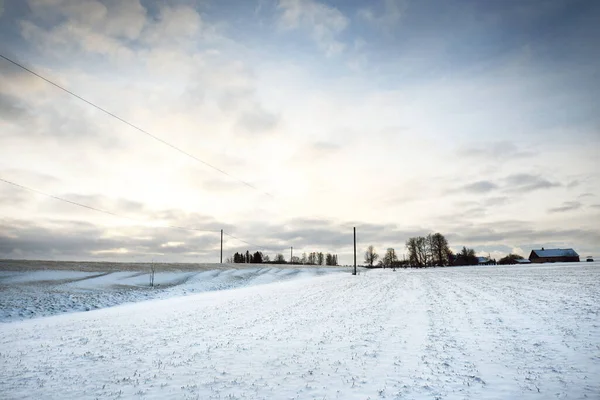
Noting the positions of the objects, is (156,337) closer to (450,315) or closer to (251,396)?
(251,396)

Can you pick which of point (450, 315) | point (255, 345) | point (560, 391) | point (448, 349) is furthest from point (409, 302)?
point (560, 391)

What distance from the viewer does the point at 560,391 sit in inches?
260

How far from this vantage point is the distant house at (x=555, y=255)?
149 m

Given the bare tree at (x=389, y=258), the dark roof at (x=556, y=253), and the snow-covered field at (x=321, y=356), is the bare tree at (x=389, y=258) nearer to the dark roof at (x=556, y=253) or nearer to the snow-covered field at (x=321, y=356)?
the dark roof at (x=556, y=253)

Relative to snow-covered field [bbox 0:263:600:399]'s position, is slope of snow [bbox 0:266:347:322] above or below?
below

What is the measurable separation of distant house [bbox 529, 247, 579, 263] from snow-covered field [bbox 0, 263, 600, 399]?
570 ft

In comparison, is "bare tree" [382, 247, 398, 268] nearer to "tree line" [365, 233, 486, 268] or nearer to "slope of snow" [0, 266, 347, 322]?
"tree line" [365, 233, 486, 268]

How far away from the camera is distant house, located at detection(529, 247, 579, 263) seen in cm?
14862

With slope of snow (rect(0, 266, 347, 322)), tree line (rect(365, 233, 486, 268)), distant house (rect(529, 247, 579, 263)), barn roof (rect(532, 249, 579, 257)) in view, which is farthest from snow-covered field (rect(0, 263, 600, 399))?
barn roof (rect(532, 249, 579, 257))

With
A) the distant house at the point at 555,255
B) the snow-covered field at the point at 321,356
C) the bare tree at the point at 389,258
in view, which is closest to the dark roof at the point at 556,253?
the distant house at the point at 555,255

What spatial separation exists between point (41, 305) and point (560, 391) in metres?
28.3

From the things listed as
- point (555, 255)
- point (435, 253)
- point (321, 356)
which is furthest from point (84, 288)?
point (555, 255)

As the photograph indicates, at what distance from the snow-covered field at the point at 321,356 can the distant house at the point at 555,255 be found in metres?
174

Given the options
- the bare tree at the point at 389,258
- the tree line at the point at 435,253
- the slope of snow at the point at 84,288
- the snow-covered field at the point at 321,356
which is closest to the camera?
the snow-covered field at the point at 321,356
